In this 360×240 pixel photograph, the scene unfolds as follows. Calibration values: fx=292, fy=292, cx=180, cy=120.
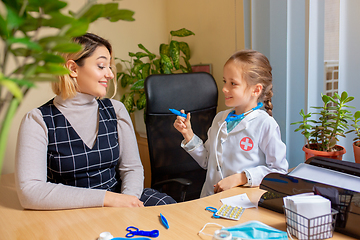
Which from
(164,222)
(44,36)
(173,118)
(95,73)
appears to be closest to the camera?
(44,36)

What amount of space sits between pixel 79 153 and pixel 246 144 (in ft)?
2.42

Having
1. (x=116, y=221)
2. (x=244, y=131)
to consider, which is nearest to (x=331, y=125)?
(x=244, y=131)

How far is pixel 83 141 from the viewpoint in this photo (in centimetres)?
129

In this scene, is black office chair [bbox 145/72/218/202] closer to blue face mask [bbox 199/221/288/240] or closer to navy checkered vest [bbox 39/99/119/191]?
navy checkered vest [bbox 39/99/119/191]

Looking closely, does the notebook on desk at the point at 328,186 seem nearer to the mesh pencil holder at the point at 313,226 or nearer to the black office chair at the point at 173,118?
the mesh pencil holder at the point at 313,226

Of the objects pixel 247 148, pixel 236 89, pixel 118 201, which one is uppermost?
pixel 236 89

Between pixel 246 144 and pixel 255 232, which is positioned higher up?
pixel 246 144

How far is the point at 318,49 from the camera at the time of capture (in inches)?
66.7

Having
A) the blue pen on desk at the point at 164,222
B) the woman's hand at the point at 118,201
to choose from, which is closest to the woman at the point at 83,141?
the woman's hand at the point at 118,201

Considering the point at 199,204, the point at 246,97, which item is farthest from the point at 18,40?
the point at 246,97

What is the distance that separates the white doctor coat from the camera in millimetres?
1244

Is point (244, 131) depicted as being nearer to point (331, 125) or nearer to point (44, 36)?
point (331, 125)

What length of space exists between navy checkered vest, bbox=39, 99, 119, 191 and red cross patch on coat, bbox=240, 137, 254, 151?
59 cm

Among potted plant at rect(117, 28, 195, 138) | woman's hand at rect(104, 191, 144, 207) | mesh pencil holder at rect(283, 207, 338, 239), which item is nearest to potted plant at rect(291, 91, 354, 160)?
mesh pencil holder at rect(283, 207, 338, 239)
